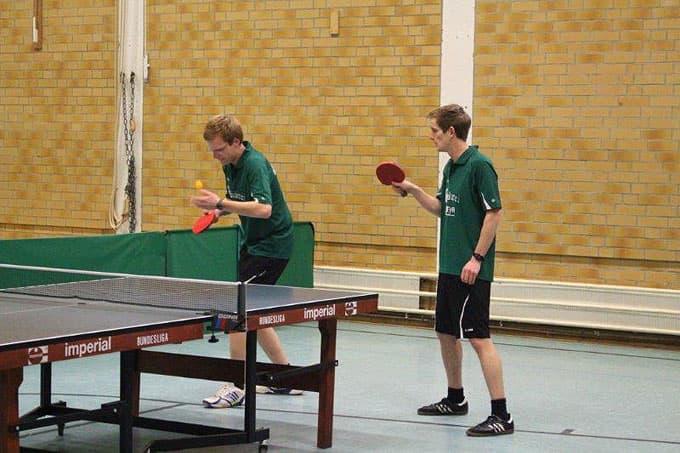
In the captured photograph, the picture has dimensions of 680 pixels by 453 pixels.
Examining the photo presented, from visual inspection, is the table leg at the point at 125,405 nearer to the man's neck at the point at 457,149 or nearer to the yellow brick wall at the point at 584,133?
the man's neck at the point at 457,149

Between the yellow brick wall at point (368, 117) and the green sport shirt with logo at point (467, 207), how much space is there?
12.1 feet

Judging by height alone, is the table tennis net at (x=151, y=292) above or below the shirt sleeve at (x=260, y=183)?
below

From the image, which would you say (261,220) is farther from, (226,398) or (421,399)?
(421,399)

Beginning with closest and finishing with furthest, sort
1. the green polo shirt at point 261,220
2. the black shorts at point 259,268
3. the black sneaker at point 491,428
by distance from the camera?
1. the black sneaker at point 491,428
2. the green polo shirt at point 261,220
3. the black shorts at point 259,268

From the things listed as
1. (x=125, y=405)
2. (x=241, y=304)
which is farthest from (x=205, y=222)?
(x=125, y=405)

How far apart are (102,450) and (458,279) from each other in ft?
6.89

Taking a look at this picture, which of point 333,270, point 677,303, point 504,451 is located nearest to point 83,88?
point 333,270

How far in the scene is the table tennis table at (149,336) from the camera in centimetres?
446

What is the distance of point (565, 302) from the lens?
32.1 feet

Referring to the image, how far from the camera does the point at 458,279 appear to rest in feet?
20.6

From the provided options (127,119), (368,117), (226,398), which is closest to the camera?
(226,398)

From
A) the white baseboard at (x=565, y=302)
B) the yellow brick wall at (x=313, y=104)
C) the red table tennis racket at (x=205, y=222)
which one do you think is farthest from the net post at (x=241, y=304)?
the yellow brick wall at (x=313, y=104)

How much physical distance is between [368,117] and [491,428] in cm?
499

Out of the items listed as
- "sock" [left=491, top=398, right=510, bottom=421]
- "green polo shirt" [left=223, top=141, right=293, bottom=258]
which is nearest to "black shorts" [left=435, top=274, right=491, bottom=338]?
"sock" [left=491, top=398, right=510, bottom=421]
